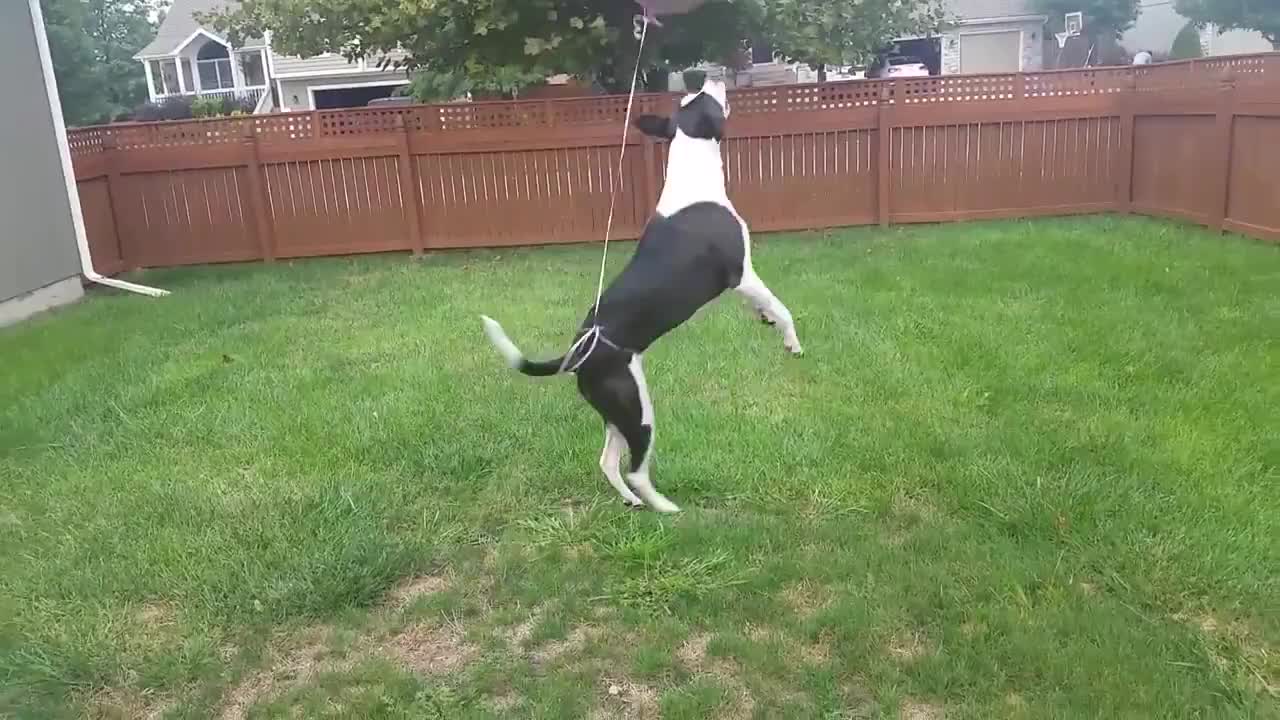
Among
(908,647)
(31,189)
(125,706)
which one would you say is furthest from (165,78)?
→ (908,647)

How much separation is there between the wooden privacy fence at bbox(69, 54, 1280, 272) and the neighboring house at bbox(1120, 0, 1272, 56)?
17.4m

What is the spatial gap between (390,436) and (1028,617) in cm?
282

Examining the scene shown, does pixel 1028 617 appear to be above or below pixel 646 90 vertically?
below

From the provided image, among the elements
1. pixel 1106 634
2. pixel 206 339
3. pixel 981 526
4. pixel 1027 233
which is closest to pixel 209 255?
pixel 206 339

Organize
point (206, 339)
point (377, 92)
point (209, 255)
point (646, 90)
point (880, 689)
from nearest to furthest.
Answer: point (880, 689)
point (206, 339)
point (209, 255)
point (646, 90)
point (377, 92)

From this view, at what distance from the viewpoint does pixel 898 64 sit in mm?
23656

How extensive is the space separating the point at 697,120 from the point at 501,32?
746 cm

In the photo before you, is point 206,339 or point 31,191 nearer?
point 206,339

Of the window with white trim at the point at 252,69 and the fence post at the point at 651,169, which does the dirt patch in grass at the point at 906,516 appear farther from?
the window with white trim at the point at 252,69

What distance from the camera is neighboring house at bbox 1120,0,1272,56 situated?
23914 millimetres

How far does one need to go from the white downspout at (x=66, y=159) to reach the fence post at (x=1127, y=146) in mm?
8735

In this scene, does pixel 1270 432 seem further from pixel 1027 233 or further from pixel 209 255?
pixel 209 255

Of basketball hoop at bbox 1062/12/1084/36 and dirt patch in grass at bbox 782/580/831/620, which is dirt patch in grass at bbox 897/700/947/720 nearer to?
dirt patch in grass at bbox 782/580/831/620

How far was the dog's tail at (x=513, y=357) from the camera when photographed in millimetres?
2847
